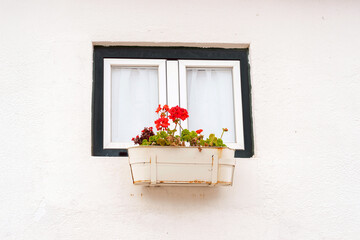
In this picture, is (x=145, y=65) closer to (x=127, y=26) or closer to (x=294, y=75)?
(x=127, y=26)

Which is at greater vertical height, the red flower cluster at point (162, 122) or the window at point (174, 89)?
the window at point (174, 89)

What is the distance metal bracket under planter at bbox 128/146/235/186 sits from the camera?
3.82 metres

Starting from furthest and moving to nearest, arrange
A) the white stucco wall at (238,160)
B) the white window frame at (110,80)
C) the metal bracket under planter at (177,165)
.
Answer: the white window frame at (110,80)
the white stucco wall at (238,160)
the metal bracket under planter at (177,165)

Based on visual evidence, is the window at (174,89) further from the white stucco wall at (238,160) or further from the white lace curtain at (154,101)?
the white stucco wall at (238,160)

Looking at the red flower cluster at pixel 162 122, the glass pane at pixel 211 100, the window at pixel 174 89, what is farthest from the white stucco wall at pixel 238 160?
the red flower cluster at pixel 162 122

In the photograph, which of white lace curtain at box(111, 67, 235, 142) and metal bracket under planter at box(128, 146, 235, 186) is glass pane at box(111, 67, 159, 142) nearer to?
white lace curtain at box(111, 67, 235, 142)

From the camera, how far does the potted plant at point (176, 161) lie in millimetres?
3822

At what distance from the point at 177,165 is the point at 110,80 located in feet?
3.26

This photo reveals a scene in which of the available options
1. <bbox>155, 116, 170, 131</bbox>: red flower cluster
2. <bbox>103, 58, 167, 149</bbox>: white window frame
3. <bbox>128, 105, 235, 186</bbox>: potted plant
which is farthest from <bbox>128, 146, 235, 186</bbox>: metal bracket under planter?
Result: <bbox>103, 58, 167, 149</bbox>: white window frame

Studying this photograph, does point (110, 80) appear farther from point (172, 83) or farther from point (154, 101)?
point (172, 83)

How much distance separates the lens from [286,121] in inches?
170

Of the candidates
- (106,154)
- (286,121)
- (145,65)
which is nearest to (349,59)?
(286,121)

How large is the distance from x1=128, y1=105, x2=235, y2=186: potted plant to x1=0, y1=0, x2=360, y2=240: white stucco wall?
272 mm

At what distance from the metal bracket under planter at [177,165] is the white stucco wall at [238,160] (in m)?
0.27
